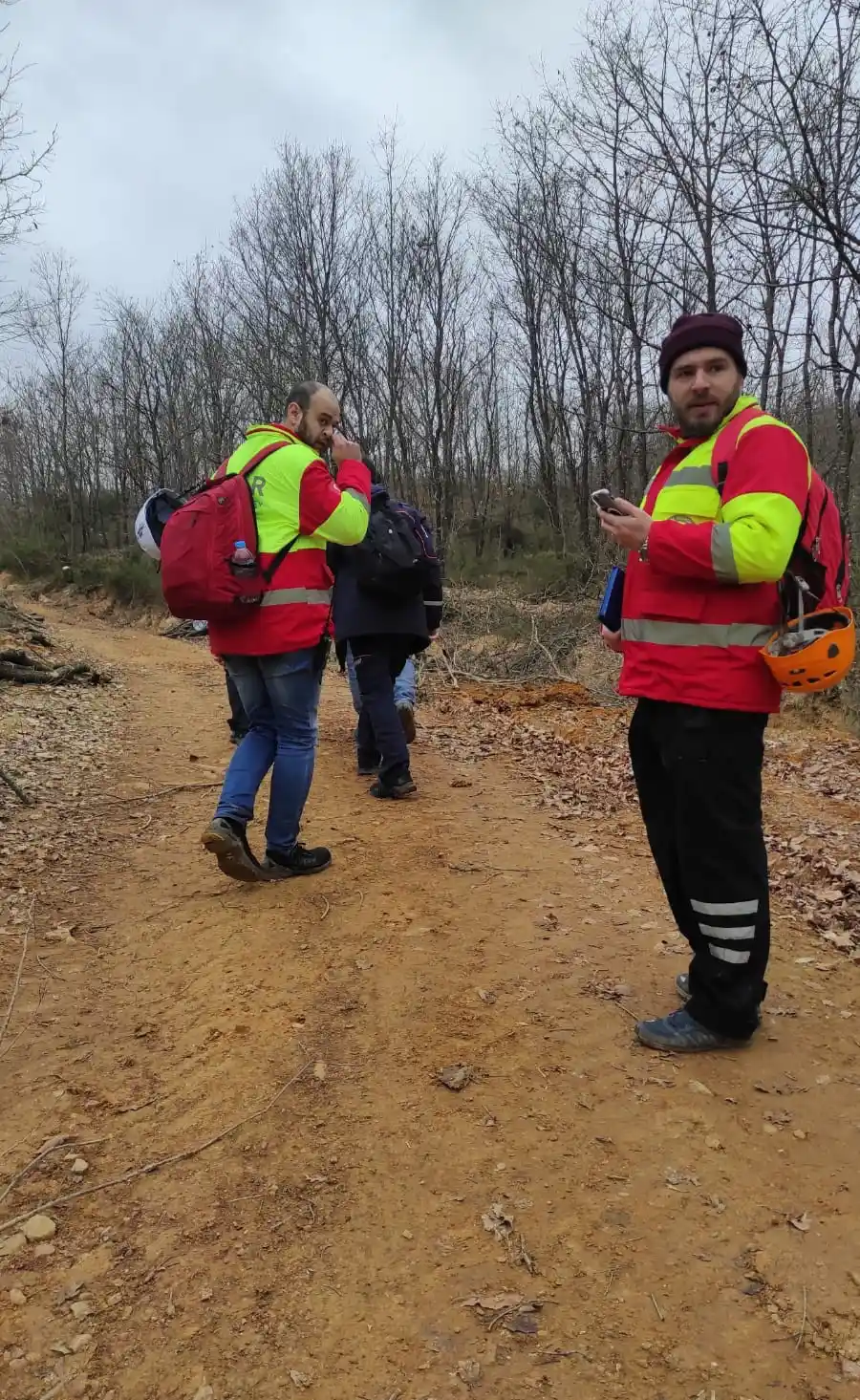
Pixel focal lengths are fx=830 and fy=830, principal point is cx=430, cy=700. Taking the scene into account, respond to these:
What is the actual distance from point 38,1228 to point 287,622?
7.43ft

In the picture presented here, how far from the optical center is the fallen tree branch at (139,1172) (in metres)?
2.10

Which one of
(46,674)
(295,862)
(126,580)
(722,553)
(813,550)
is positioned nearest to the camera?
(722,553)

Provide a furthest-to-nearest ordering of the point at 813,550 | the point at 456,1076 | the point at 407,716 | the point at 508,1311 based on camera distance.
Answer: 1. the point at 407,716
2. the point at 456,1076
3. the point at 813,550
4. the point at 508,1311

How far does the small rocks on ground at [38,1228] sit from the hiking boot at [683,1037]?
1.74 meters

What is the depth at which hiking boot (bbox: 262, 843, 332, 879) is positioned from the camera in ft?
13.3

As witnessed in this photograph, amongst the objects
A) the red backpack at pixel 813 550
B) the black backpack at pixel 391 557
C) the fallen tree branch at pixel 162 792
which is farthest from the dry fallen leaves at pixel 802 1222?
the fallen tree branch at pixel 162 792

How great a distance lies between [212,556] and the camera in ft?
11.2

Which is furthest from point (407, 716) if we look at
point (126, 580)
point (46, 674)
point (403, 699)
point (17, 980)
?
point (126, 580)

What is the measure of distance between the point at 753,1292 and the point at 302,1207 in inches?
41.5

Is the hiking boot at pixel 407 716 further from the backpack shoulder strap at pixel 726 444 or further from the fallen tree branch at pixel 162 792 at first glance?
the backpack shoulder strap at pixel 726 444

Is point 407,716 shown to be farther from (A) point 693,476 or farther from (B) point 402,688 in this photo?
(A) point 693,476

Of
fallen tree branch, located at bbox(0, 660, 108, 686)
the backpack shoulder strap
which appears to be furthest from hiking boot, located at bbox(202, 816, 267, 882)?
fallen tree branch, located at bbox(0, 660, 108, 686)

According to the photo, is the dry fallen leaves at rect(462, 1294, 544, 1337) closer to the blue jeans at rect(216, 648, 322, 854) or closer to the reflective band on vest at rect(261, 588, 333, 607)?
the blue jeans at rect(216, 648, 322, 854)

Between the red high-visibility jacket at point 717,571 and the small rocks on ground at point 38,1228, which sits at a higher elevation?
the red high-visibility jacket at point 717,571
